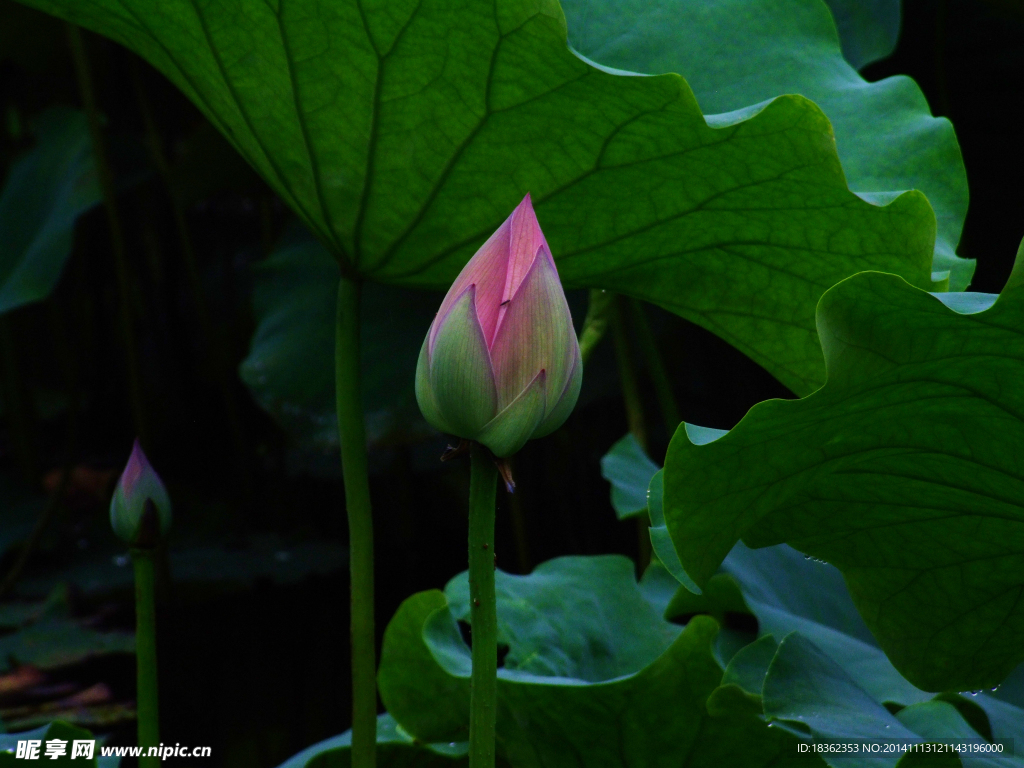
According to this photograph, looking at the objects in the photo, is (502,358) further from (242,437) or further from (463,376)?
(242,437)

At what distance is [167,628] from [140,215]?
6.81 feet

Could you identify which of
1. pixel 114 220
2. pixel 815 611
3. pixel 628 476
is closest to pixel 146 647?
pixel 628 476

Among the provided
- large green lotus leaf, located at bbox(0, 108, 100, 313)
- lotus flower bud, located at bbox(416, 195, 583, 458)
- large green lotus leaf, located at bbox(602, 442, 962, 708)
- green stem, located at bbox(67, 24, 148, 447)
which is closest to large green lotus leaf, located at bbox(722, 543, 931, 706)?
large green lotus leaf, located at bbox(602, 442, 962, 708)

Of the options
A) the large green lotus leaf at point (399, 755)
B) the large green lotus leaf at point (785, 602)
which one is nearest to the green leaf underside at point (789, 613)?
the large green lotus leaf at point (785, 602)

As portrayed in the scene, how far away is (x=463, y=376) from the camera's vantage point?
0.40 meters

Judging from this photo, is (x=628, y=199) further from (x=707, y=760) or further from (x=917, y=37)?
→ (x=917, y=37)

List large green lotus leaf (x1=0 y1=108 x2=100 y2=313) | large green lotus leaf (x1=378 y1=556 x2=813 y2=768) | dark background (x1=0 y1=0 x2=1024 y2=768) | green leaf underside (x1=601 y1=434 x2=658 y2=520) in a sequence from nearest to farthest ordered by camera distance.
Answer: large green lotus leaf (x1=378 y1=556 x2=813 y2=768), green leaf underside (x1=601 y1=434 x2=658 y2=520), dark background (x1=0 y1=0 x2=1024 y2=768), large green lotus leaf (x1=0 y1=108 x2=100 y2=313)

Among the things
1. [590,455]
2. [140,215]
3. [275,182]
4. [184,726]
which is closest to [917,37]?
[590,455]

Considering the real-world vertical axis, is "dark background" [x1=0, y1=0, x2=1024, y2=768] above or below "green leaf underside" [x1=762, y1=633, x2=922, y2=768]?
below

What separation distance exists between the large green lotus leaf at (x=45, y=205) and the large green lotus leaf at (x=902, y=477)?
1.50 metres

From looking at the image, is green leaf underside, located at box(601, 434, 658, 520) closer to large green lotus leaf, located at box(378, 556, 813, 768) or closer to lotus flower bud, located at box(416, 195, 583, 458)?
large green lotus leaf, located at box(378, 556, 813, 768)

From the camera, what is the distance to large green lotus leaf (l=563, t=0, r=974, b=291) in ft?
2.41

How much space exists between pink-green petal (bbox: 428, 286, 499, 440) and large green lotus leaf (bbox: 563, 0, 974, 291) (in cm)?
45

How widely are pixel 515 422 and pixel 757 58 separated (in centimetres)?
51
